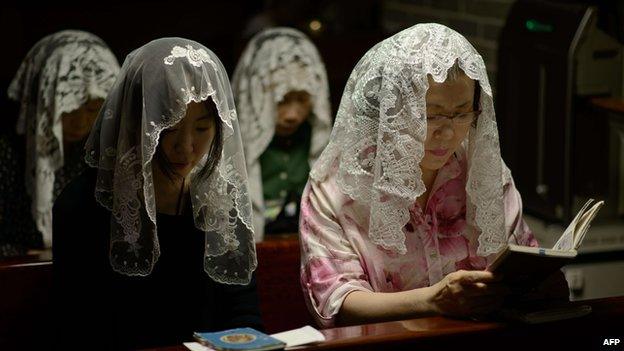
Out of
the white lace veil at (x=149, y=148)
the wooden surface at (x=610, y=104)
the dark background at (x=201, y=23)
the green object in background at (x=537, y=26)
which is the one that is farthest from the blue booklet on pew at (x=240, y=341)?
the dark background at (x=201, y=23)

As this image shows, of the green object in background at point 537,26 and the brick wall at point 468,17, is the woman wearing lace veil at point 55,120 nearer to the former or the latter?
the green object in background at point 537,26

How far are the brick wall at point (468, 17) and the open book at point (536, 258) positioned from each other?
11.3 ft

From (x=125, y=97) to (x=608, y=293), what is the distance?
2.94 m

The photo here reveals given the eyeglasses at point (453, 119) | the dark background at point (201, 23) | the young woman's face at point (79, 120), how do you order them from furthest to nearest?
the dark background at point (201, 23)
the young woman's face at point (79, 120)
the eyeglasses at point (453, 119)

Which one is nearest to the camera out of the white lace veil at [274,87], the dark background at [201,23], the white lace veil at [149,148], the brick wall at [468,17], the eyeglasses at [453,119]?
the white lace veil at [149,148]

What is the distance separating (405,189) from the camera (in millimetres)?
2934

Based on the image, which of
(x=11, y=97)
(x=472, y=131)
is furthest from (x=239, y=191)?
(x=11, y=97)

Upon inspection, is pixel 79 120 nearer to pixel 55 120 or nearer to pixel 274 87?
pixel 55 120

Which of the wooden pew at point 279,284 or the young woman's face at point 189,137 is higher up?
the young woman's face at point 189,137

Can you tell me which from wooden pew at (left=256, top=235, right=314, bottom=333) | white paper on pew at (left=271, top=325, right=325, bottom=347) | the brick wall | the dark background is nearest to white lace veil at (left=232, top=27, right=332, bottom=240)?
the dark background

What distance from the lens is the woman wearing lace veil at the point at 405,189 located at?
291 centimetres

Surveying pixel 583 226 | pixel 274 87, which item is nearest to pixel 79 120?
pixel 274 87

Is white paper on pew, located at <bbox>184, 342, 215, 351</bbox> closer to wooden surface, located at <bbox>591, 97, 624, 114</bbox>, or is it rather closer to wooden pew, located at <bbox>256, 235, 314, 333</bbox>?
wooden pew, located at <bbox>256, 235, 314, 333</bbox>

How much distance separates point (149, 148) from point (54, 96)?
1.82 m
